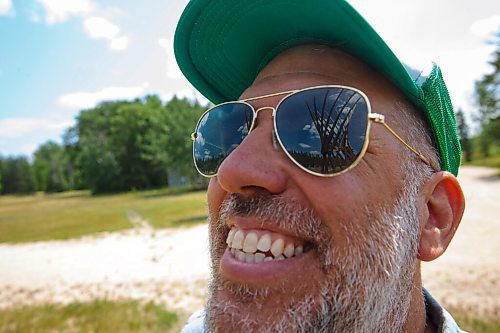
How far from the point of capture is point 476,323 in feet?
15.0

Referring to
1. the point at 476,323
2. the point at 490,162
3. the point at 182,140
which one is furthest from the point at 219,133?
the point at 490,162

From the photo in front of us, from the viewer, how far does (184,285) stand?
716 centimetres

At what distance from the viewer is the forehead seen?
1462 millimetres

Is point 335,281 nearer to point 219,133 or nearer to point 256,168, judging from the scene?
point 256,168

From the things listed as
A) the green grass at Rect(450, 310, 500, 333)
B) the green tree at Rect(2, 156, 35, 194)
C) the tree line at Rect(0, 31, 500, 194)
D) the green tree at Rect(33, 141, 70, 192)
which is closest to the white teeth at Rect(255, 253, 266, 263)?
the green grass at Rect(450, 310, 500, 333)

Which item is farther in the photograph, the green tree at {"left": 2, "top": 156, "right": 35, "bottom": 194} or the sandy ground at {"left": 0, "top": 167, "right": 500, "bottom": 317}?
the green tree at {"left": 2, "top": 156, "right": 35, "bottom": 194}

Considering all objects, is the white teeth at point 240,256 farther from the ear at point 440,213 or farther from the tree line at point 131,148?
the tree line at point 131,148

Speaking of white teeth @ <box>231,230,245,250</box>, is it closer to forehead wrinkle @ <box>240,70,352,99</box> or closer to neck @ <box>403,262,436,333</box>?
forehead wrinkle @ <box>240,70,352,99</box>

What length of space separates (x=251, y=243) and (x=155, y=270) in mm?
7762

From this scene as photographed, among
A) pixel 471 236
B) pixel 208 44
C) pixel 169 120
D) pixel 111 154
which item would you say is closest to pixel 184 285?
pixel 208 44

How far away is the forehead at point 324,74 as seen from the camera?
1.46 meters

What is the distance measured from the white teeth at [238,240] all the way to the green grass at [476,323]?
4005mm

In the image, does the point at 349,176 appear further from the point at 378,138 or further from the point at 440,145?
the point at 440,145

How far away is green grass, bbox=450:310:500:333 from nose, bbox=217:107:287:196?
4.05 m
